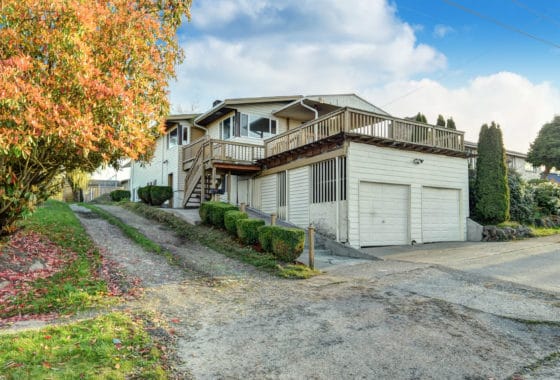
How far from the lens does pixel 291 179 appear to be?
49.1ft

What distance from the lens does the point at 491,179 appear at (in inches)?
603

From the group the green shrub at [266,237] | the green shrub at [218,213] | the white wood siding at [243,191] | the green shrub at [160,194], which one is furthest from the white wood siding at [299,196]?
the green shrub at [160,194]

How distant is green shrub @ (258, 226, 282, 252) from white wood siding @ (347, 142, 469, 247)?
10.2 ft

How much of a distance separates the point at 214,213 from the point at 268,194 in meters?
3.99

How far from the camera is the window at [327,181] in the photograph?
12.2 metres

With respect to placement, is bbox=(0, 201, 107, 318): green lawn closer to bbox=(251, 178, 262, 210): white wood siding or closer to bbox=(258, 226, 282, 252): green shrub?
bbox=(258, 226, 282, 252): green shrub

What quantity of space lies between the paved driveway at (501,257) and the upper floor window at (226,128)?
1058 centimetres

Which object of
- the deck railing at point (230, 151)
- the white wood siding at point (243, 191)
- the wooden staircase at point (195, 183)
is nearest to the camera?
the deck railing at point (230, 151)

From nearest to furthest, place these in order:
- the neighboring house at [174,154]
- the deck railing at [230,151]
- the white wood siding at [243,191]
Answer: the deck railing at [230,151] → the white wood siding at [243,191] → the neighboring house at [174,154]

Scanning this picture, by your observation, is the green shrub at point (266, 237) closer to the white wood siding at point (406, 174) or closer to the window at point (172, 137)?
the white wood siding at point (406, 174)

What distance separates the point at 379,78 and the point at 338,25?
174 inches

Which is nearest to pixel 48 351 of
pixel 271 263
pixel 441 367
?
pixel 441 367

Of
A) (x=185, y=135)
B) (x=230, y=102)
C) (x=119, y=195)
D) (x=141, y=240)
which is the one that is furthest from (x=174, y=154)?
(x=141, y=240)

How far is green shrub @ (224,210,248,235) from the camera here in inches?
457
